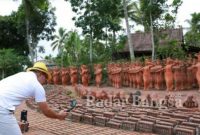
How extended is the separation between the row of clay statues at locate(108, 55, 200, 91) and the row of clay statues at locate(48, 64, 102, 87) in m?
2.09

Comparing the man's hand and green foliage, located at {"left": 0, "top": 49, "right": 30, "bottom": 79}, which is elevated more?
green foliage, located at {"left": 0, "top": 49, "right": 30, "bottom": 79}

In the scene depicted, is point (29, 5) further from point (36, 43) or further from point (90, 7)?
point (90, 7)

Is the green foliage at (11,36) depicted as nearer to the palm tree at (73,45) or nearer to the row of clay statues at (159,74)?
the palm tree at (73,45)

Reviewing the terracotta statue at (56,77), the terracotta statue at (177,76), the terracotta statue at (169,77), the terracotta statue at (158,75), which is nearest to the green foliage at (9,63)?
the terracotta statue at (56,77)

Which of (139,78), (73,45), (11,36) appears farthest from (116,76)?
(11,36)

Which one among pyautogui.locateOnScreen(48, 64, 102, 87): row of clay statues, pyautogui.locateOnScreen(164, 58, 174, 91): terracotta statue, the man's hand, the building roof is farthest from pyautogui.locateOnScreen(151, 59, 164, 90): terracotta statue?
the man's hand

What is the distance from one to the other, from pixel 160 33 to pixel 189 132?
1773 centimetres

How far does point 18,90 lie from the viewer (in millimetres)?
3865

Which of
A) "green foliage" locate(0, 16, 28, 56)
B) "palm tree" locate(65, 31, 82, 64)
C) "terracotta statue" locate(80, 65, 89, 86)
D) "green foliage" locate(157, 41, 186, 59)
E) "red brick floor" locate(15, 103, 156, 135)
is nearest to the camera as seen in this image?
"red brick floor" locate(15, 103, 156, 135)

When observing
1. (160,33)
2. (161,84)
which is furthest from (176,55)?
(161,84)

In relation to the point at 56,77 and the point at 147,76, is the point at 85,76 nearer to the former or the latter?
the point at 56,77

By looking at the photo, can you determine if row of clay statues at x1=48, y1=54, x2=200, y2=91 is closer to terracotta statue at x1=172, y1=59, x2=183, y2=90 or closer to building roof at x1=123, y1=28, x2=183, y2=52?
terracotta statue at x1=172, y1=59, x2=183, y2=90

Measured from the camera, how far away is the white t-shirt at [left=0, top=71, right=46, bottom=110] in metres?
3.85

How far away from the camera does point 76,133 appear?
6.81 m
